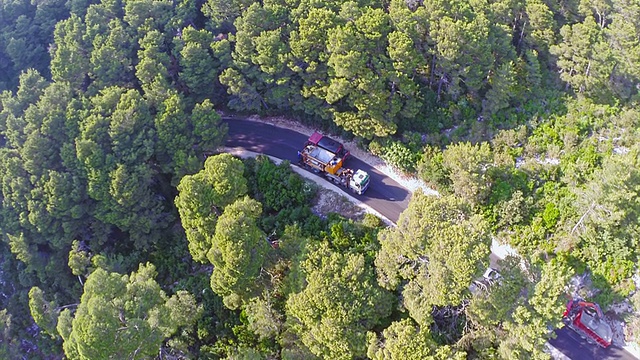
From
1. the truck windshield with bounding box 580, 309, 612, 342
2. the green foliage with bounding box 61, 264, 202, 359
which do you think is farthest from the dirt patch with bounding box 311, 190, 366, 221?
the truck windshield with bounding box 580, 309, 612, 342

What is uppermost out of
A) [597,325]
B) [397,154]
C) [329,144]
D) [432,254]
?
[432,254]

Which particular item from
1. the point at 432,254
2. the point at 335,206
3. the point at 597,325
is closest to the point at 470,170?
the point at 432,254

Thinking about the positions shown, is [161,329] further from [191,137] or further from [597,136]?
[597,136]

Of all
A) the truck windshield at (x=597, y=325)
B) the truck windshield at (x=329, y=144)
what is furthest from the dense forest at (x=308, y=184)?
the truck windshield at (x=329, y=144)

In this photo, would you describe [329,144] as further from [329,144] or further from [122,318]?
[122,318]

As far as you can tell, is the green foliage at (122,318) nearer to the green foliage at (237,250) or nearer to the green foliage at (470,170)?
the green foliage at (237,250)

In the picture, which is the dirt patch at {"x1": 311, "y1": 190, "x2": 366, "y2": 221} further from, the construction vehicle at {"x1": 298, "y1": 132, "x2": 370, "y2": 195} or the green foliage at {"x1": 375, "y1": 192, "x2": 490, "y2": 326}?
the green foliage at {"x1": 375, "y1": 192, "x2": 490, "y2": 326}
